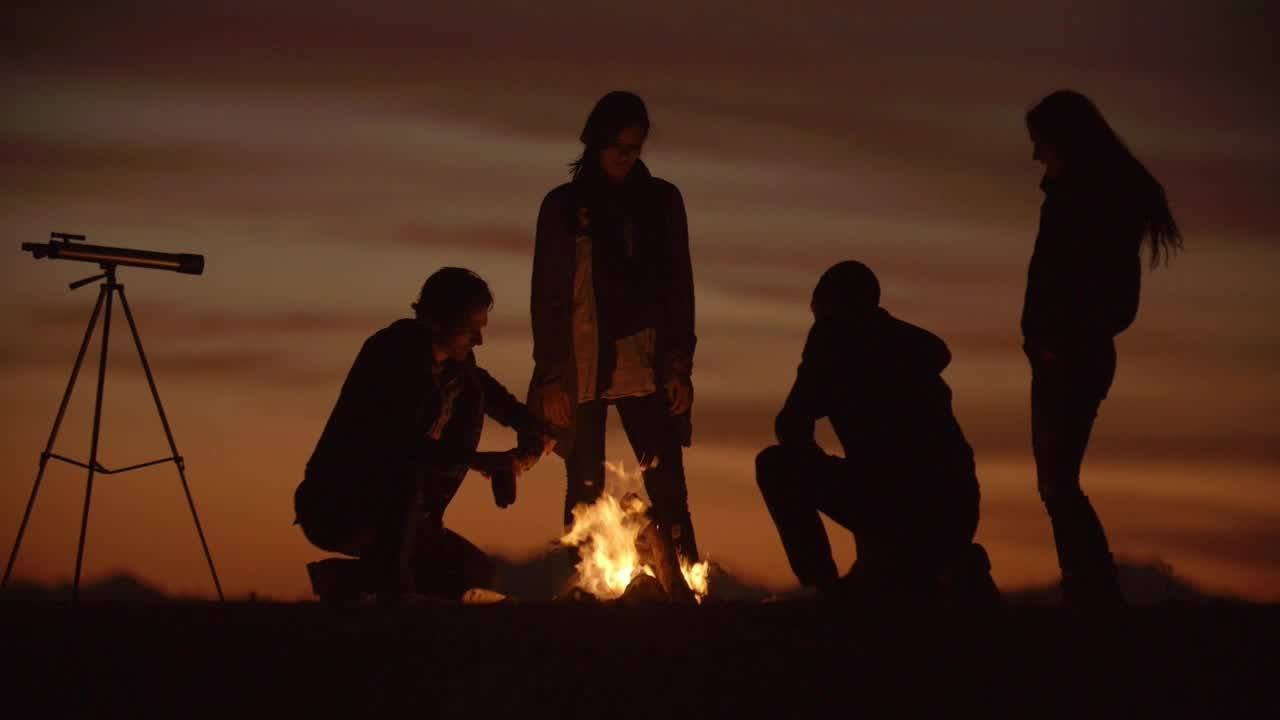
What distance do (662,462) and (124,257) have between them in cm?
376

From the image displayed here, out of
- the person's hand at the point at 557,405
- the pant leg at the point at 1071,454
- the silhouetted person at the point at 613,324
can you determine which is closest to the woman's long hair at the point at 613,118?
the silhouetted person at the point at 613,324

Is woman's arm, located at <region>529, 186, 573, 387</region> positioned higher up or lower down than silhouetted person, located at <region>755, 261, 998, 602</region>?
higher up

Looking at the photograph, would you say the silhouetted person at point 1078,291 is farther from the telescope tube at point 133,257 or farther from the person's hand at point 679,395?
the telescope tube at point 133,257

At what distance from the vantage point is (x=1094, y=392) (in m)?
8.93

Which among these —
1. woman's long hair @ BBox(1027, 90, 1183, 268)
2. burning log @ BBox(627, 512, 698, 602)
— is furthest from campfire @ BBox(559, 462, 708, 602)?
woman's long hair @ BBox(1027, 90, 1183, 268)

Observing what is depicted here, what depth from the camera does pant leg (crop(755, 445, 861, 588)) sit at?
29.9ft

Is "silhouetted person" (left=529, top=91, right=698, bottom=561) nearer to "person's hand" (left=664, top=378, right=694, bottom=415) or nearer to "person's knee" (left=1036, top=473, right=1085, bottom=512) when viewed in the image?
"person's hand" (left=664, top=378, right=694, bottom=415)

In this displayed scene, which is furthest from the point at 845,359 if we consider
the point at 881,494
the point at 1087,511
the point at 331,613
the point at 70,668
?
the point at 70,668

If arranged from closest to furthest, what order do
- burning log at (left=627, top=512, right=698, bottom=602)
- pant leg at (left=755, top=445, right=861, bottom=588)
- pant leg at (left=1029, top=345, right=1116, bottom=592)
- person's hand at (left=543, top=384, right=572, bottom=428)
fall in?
pant leg at (left=1029, top=345, right=1116, bottom=592)
pant leg at (left=755, top=445, right=861, bottom=588)
burning log at (left=627, top=512, right=698, bottom=602)
person's hand at (left=543, top=384, right=572, bottom=428)

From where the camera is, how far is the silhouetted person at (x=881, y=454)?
891cm

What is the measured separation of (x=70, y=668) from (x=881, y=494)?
3964 mm

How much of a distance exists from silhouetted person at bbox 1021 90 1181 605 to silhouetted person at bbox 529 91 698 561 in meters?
2.05

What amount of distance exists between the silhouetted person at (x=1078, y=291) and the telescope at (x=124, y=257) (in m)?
5.17

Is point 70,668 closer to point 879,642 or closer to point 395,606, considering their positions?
point 395,606
